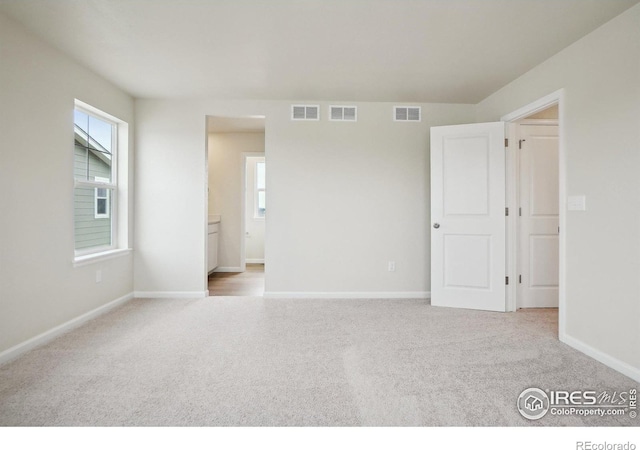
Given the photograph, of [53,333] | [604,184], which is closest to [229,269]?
[53,333]

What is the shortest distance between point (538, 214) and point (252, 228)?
17.8 feet

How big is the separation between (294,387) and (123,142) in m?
3.54

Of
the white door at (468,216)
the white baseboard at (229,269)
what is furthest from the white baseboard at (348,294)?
the white baseboard at (229,269)

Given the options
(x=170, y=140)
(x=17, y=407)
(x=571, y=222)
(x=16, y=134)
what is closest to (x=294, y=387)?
(x=17, y=407)

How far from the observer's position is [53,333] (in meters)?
2.84

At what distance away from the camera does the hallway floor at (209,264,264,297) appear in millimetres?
Result: 4592

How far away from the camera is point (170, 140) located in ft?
13.6

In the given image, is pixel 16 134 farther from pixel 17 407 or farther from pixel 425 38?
pixel 425 38

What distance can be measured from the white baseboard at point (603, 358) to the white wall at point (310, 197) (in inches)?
68.6

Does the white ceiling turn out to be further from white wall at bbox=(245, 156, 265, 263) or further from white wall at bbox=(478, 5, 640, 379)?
white wall at bbox=(245, 156, 265, 263)

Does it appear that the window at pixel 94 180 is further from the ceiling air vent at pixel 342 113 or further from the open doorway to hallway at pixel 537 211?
the open doorway to hallway at pixel 537 211

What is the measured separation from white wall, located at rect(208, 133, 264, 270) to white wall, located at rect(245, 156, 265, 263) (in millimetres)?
1098

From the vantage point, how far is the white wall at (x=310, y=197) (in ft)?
13.6

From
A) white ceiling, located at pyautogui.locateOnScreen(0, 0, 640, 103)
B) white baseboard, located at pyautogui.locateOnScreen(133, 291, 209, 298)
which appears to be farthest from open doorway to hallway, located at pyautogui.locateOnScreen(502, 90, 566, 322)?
white baseboard, located at pyautogui.locateOnScreen(133, 291, 209, 298)
